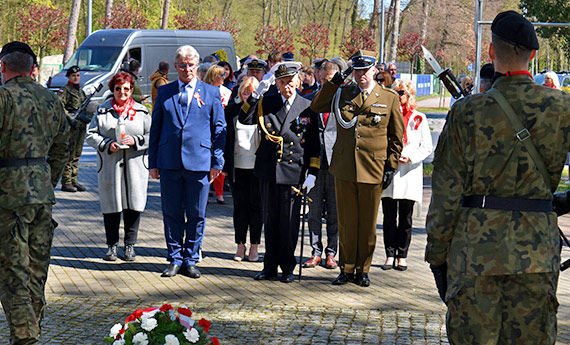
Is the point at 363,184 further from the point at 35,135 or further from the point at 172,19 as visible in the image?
the point at 172,19

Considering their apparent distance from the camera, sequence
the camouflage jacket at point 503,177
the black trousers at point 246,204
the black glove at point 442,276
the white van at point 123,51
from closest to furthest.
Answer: the camouflage jacket at point 503,177
the black glove at point 442,276
the black trousers at point 246,204
the white van at point 123,51

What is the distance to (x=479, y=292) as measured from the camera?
3990mm

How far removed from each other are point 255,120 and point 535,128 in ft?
16.9

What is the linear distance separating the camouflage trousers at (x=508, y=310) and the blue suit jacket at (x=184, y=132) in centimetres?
502

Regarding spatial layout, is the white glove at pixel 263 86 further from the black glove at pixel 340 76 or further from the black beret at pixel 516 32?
the black beret at pixel 516 32

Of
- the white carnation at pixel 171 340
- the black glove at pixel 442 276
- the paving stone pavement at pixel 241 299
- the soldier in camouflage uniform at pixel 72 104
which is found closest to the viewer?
the black glove at pixel 442 276

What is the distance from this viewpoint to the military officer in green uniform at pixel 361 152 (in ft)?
27.1

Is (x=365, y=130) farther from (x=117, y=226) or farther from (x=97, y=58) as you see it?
(x=97, y=58)

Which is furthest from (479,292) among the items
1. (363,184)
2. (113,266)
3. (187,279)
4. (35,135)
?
(113,266)

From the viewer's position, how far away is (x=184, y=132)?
866cm

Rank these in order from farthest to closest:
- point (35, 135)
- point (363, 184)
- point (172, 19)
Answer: point (172, 19) → point (363, 184) → point (35, 135)

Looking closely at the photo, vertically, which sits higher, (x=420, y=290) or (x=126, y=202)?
(x=126, y=202)

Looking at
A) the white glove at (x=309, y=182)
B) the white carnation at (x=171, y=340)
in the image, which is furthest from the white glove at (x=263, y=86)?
the white carnation at (x=171, y=340)

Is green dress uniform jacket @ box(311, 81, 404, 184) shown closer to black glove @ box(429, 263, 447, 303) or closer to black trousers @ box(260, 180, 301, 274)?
black trousers @ box(260, 180, 301, 274)
